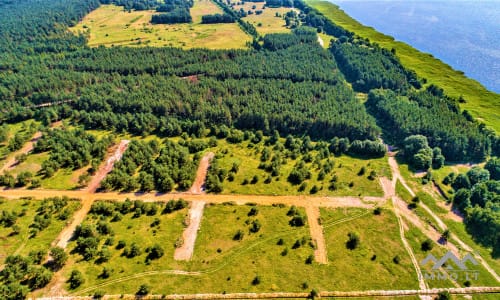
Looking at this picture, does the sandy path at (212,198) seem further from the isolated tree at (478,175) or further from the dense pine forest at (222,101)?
the isolated tree at (478,175)

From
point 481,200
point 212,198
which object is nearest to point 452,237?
point 481,200

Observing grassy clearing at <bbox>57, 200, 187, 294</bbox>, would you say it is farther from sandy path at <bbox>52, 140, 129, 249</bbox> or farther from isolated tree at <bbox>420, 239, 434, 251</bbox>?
isolated tree at <bbox>420, 239, 434, 251</bbox>

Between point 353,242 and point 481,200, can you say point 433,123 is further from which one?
point 353,242

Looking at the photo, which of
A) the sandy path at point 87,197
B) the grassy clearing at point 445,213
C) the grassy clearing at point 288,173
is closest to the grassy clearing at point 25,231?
the sandy path at point 87,197

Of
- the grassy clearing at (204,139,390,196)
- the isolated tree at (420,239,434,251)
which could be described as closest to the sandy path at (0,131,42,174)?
the grassy clearing at (204,139,390,196)

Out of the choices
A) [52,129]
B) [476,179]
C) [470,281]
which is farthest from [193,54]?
[470,281]
